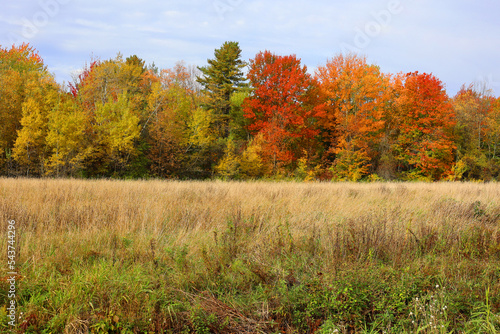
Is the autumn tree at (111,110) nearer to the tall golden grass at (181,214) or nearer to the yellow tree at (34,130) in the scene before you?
the yellow tree at (34,130)

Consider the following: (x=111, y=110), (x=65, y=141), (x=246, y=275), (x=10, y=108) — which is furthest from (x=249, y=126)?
(x=246, y=275)

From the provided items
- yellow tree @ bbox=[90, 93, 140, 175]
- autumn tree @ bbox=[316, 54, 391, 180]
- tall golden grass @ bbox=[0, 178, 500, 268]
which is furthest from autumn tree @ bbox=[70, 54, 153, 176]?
autumn tree @ bbox=[316, 54, 391, 180]

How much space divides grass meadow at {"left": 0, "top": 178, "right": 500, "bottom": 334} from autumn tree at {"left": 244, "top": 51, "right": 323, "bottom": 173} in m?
20.3

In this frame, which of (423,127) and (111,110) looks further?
(423,127)

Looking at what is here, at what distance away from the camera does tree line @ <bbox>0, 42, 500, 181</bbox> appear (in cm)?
2119

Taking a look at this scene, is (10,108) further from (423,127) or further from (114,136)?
(423,127)

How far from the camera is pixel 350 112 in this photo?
28.4 meters

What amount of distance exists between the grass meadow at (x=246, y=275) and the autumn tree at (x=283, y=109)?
2030 cm

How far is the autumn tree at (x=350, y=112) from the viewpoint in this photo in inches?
1070

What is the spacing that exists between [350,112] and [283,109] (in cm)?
610

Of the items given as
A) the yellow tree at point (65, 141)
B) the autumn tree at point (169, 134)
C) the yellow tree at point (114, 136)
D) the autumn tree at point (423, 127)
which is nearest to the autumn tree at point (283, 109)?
the autumn tree at point (169, 134)

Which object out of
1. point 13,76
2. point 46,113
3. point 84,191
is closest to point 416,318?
point 84,191

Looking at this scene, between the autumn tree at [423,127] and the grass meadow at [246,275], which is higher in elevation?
the autumn tree at [423,127]

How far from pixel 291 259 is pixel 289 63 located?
28.1 m
